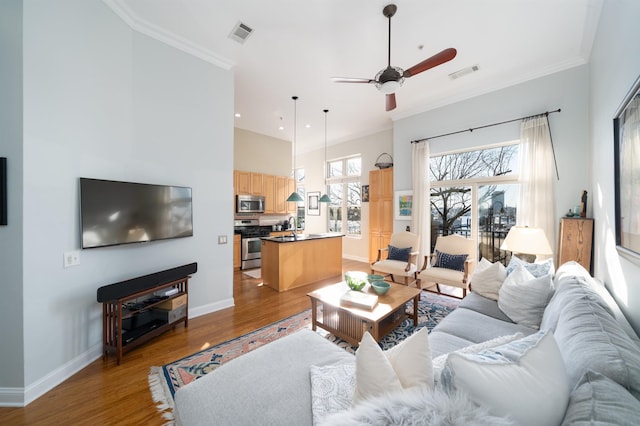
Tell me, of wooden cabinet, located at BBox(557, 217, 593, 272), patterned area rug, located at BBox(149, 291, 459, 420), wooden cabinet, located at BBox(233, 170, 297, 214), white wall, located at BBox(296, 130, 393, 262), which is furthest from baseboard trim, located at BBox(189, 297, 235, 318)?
wooden cabinet, located at BBox(557, 217, 593, 272)

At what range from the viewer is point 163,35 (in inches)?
107

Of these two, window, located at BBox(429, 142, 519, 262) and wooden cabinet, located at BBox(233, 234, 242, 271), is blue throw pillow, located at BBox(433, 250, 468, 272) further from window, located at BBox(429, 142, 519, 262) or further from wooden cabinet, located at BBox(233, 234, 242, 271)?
wooden cabinet, located at BBox(233, 234, 242, 271)

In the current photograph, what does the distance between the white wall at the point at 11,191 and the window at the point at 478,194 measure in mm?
5362

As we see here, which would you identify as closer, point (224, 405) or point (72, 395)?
point (224, 405)

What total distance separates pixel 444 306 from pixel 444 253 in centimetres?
84

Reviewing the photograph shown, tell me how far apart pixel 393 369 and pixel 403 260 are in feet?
11.5

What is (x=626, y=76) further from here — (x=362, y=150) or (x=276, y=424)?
(x=362, y=150)

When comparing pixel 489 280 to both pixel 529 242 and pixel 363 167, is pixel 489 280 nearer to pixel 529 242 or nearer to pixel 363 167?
pixel 529 242

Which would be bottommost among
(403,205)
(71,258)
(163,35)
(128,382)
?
(128,382)

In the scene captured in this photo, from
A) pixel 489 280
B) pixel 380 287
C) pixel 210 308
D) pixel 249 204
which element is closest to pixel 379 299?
pixel 380 287

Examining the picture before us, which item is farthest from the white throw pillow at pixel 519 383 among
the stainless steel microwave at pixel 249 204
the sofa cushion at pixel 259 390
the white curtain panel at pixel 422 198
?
the stainless steel microwave at pixel 249 204

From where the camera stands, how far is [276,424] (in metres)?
1.00

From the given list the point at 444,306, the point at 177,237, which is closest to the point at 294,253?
the point at 177,237

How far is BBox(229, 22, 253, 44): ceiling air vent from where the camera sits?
2.65 metres
